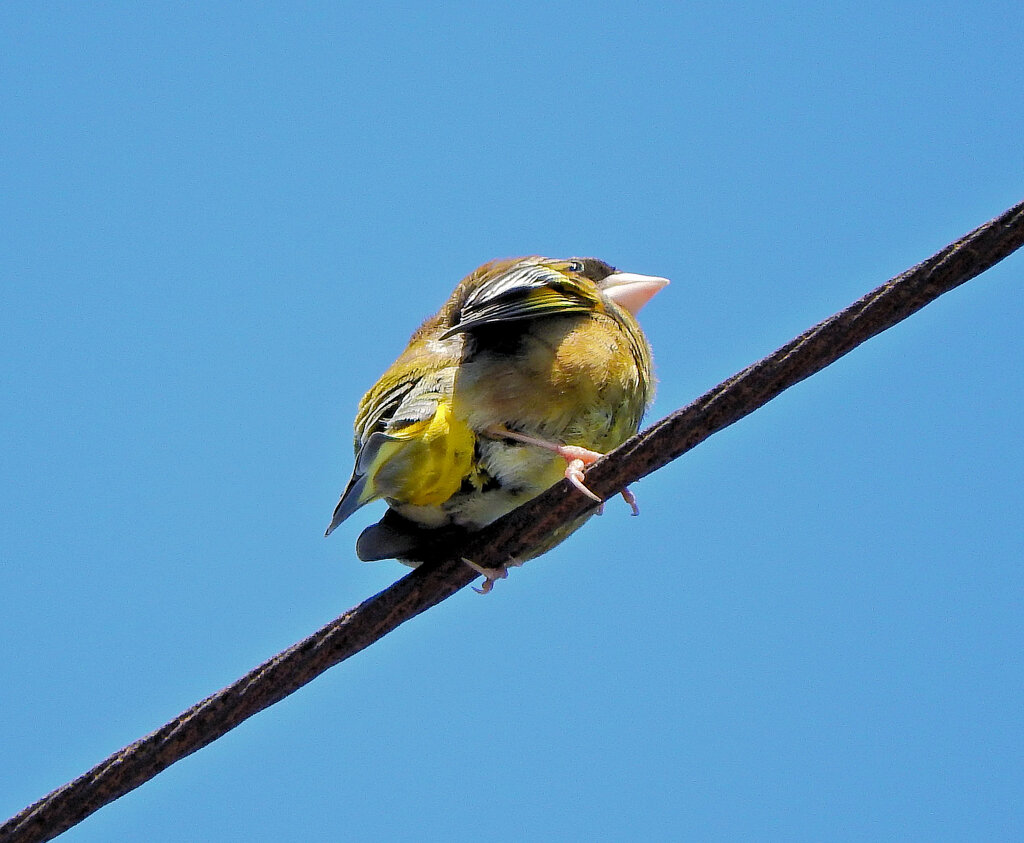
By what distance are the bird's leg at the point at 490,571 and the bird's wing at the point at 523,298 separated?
3.00ft

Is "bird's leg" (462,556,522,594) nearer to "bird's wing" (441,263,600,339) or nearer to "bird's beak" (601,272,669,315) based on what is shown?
"bird's wing" (441,263,600,339)

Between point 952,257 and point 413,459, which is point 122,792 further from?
point 952,257

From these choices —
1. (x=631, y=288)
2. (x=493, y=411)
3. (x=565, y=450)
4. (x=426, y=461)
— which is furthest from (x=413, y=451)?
(x=631, y=288)

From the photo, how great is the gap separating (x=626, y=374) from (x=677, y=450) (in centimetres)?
167

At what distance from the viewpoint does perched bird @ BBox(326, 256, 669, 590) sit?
4590 mm

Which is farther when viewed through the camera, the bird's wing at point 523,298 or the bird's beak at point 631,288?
the bird's beak at point 631,288

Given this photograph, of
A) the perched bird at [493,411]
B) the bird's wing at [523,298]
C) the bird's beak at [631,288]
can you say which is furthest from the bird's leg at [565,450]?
the bird's beak at [631,288]

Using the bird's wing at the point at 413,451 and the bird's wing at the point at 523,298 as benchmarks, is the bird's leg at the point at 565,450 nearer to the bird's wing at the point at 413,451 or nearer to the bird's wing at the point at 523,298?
the bird's wing at the point at 413,451

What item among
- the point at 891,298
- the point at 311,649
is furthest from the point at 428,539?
the point at 891,298

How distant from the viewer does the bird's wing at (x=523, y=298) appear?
480 cm

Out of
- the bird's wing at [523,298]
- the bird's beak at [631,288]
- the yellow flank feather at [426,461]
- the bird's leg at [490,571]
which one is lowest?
the bird's leg at [490,571]

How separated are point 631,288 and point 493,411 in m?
1.58

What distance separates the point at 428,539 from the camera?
4.90m

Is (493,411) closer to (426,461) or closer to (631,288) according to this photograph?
(426,461)
